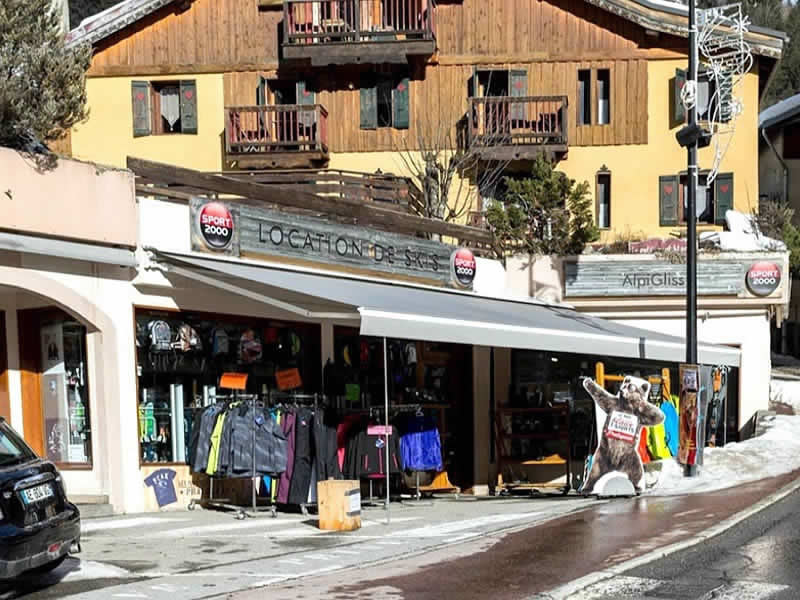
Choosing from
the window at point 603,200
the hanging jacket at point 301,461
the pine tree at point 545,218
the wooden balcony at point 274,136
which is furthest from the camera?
the window at point 603,200

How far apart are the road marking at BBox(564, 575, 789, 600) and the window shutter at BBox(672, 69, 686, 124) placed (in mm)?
18548

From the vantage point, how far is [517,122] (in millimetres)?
24812

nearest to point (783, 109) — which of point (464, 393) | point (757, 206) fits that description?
point (757, 206)

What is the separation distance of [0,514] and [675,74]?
21.4 m

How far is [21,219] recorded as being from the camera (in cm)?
1122

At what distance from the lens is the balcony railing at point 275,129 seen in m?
24.7

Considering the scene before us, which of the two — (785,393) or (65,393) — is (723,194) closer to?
(785,393)

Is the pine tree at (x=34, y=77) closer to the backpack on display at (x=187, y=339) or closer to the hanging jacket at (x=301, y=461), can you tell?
the backpack on display at (x=187, y=339)

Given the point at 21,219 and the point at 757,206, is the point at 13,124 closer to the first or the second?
the point at 21,219

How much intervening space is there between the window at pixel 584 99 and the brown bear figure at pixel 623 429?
1264cm

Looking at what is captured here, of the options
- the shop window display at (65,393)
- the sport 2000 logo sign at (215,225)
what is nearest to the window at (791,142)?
the sport 2000 logo sign at (215,225)

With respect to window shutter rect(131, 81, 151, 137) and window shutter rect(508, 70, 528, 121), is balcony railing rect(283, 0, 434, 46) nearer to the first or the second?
window shutter rect(508, 70, 528, 121)

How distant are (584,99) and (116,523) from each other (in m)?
18.1

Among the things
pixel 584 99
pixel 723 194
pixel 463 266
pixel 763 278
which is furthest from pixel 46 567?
pixel 723 194
